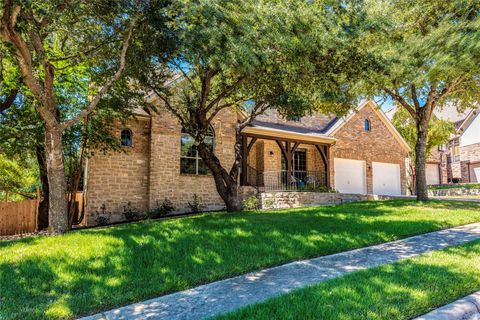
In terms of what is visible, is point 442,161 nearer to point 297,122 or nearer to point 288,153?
point 297,122

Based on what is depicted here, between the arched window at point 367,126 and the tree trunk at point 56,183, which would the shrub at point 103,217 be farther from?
the arched window at point 367,126

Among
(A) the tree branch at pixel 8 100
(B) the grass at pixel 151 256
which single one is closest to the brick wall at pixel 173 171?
(A) the tree branch at pixel 8 100

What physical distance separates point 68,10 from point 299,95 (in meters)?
6.43

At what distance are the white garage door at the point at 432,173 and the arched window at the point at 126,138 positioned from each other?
96.5 ft

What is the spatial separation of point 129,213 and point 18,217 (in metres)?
3.71

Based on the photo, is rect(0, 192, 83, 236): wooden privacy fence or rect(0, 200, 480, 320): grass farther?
rect(0, 192, 83, 236): wooden privacy fence

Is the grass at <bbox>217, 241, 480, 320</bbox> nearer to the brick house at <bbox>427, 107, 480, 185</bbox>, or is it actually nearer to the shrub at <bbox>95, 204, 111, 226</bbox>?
the shrub at <bbox>95, 204, 111, 226</bbox>

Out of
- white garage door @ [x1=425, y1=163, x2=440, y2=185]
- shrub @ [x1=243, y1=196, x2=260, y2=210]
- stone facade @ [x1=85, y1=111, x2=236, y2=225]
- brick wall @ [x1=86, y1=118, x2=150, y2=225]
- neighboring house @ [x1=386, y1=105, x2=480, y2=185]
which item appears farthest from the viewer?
white garage door @ [x1=425, y1=163, x2=440, y2=185]

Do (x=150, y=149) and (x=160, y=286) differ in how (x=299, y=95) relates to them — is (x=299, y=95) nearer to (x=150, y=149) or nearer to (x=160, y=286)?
(x=150, y=149)

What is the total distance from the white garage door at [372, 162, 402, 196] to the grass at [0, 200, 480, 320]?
1204cm

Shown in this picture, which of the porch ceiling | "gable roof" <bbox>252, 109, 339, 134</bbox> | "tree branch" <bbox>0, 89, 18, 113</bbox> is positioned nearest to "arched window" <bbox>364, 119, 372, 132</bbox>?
"gable roof" <bbox>252, 109, 339, 134</bbox>

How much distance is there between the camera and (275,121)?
17156mm

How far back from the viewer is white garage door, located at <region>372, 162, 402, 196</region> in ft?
65.0

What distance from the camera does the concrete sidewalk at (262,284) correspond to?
341cm
